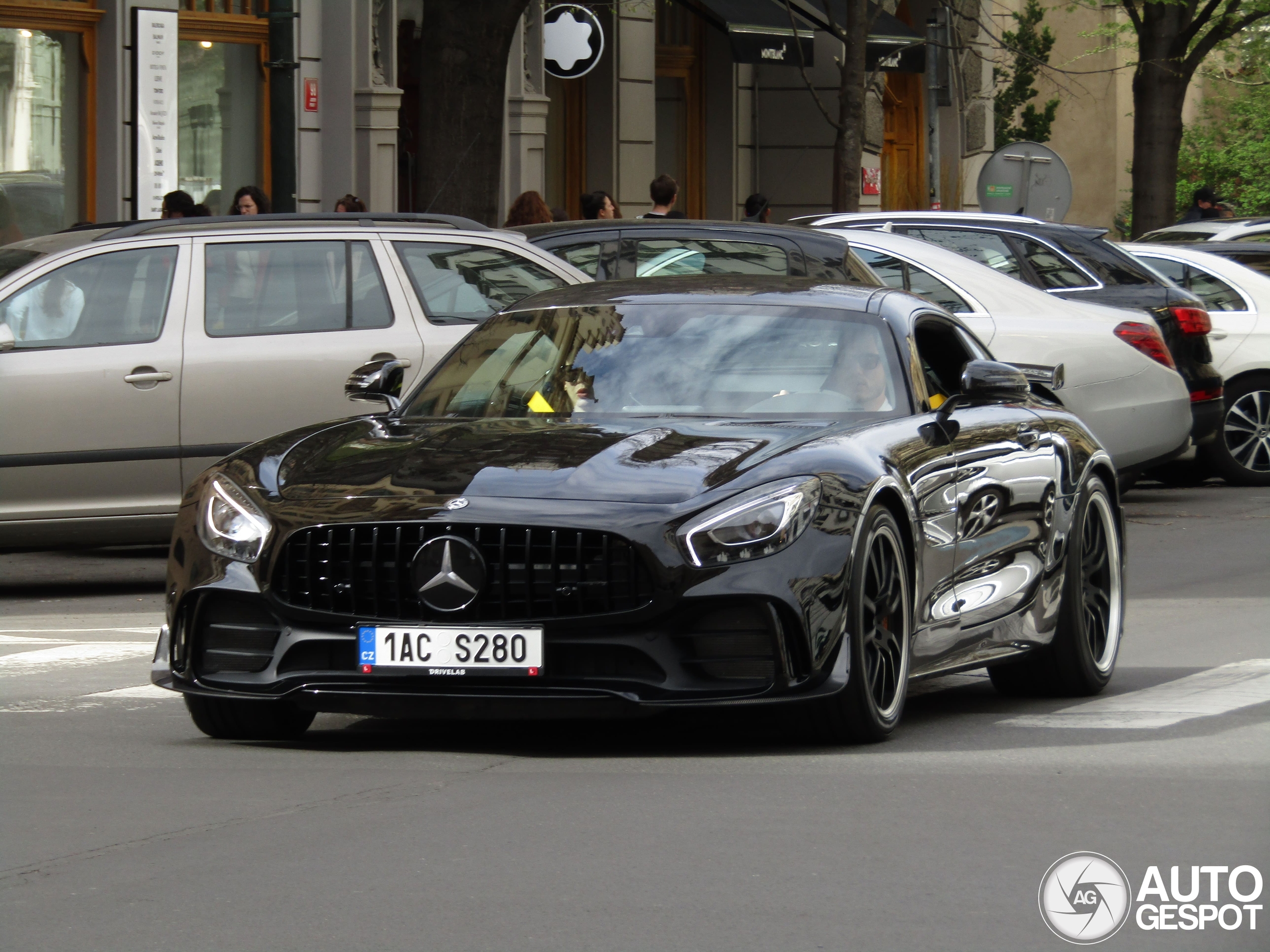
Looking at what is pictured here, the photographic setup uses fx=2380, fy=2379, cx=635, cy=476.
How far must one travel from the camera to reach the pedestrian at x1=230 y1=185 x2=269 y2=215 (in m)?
17.7

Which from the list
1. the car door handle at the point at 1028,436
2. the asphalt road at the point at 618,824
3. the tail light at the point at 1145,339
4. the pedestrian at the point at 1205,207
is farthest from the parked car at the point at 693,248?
the pedestrian at the point at 1205,207

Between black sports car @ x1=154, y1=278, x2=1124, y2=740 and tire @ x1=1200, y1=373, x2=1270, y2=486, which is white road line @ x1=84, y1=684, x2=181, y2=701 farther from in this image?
tire @ x1=1200, y1=373, x2=1270, y2=486

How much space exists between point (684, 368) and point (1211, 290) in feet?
37.3

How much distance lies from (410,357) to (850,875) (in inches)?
284

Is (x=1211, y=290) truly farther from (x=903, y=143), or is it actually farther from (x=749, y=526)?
(x=903, y=143)

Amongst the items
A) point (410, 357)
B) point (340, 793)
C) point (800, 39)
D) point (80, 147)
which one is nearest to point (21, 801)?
point (340, 793)

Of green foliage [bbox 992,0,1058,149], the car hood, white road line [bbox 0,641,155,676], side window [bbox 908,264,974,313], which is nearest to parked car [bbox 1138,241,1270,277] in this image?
side window [bbox 908,264,974,313]

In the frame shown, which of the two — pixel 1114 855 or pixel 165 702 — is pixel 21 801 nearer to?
pixel 165 702

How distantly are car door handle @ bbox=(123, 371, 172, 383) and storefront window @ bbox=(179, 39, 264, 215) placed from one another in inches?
432

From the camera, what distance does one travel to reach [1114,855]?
521 centimetres

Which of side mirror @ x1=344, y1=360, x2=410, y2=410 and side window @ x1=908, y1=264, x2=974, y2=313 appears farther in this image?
side window @ x1=908, y1=264, x2=974, y2=313

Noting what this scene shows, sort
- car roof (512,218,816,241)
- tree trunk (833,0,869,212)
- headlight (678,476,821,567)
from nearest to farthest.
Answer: headlight (678,476,821,567) < car roof (512,218,816,241) < tree trunk (833,0,869,212)

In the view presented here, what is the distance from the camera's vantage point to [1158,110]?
3281 cm

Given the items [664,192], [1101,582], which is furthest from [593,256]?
Result: [1101,582]
